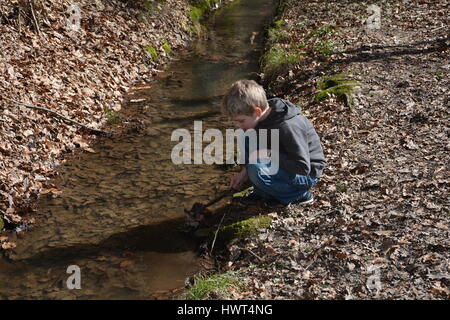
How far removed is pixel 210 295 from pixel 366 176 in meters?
2.66

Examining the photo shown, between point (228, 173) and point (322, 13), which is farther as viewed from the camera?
point (322, 13)

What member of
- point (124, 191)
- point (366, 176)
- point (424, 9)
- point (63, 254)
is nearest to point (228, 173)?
point (124, 191)

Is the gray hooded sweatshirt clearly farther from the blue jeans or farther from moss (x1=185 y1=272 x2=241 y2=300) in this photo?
moss (x1=185 y1=272 x2=241 y2=300)

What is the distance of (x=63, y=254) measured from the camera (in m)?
5.59

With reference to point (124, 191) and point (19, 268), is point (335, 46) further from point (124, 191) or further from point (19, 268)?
point (19, 268)

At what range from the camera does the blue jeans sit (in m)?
5.45

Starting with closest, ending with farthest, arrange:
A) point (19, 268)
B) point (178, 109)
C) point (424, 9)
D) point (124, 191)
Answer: point (19, 268), point (124, 191), point (178, 109), point (424, 9)

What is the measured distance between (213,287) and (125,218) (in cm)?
218

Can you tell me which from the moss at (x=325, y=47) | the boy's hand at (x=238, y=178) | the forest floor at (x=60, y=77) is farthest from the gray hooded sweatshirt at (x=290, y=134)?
the moss at (x=325, y=47)

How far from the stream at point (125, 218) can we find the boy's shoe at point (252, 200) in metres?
0.80

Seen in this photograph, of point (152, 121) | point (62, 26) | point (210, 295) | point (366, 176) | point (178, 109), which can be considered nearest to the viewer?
point (210, 295)

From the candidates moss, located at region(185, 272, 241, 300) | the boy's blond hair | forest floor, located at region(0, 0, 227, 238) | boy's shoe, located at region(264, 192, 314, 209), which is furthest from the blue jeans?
forest floor, located at region(0, 0, 227, 238)

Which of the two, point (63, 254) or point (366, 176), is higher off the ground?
point (366, 176)

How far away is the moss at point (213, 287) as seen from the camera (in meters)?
4.38
